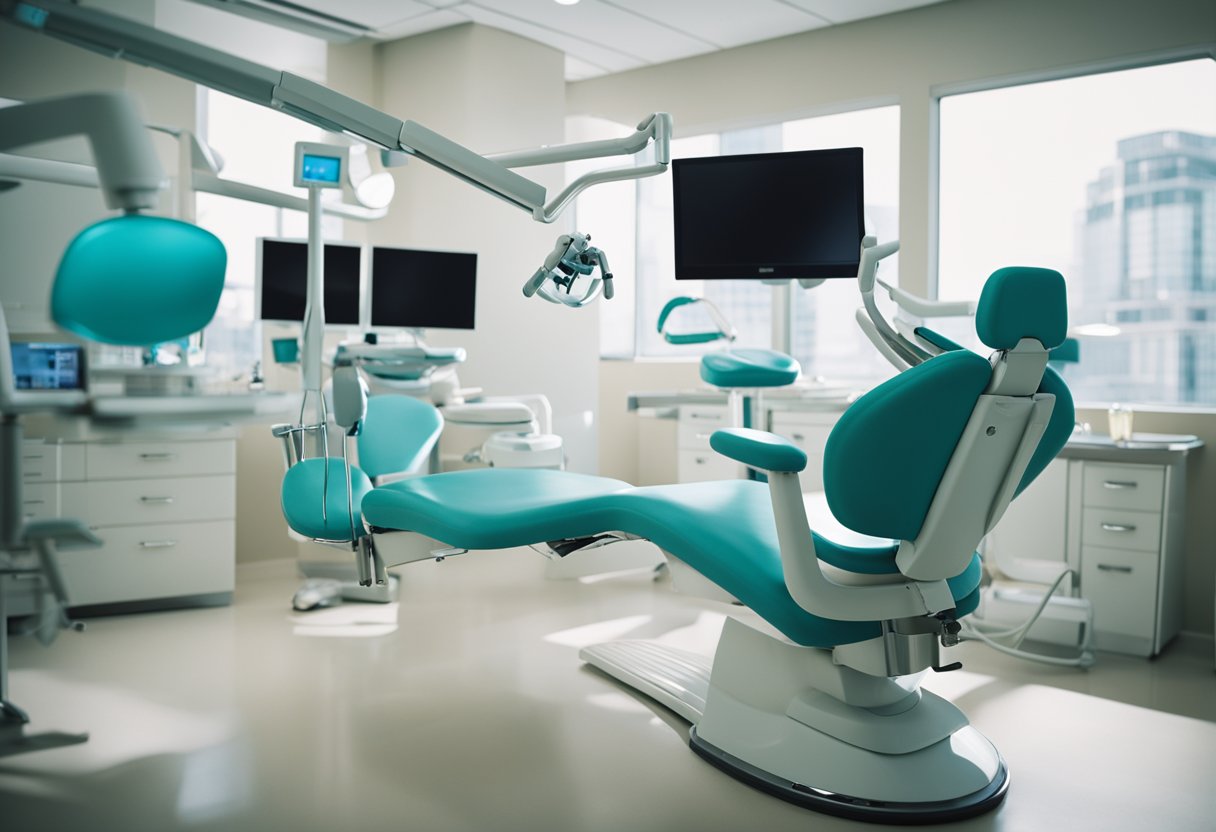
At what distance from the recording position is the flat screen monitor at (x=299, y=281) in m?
3.96

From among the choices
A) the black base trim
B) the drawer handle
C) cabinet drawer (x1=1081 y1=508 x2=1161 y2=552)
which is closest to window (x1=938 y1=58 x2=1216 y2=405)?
cabinet drawer (x1=1081 y1=508 x2=1161 y2=552)

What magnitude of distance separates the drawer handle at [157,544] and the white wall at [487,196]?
171 cm

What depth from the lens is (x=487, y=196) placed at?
16.5 ft

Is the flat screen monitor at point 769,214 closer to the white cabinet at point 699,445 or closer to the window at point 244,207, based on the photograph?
the white cabinet at point 699,445

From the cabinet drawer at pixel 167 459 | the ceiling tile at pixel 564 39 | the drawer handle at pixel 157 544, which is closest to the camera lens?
the cabinet drawer at pixel 167 459

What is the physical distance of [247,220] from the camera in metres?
4.61

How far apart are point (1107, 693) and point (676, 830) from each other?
1.68 metres

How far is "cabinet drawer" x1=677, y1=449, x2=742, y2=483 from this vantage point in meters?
4.41

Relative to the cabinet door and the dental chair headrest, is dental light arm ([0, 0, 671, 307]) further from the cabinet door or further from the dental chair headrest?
the cabinet door

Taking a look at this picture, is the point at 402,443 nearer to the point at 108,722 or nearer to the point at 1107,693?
the point at 108,722

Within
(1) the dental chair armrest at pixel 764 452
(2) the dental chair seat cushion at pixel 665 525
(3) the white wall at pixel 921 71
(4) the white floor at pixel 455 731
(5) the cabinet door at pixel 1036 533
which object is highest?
(3) the white wall at pixel 921 71

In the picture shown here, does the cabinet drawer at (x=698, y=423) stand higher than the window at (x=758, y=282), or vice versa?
the window at (x=758, y=282)

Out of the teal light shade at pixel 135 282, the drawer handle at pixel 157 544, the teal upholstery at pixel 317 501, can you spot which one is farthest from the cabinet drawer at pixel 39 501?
the drawer handle at pixel 157 544

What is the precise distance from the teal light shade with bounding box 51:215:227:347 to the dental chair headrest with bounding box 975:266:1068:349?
1.29 m
